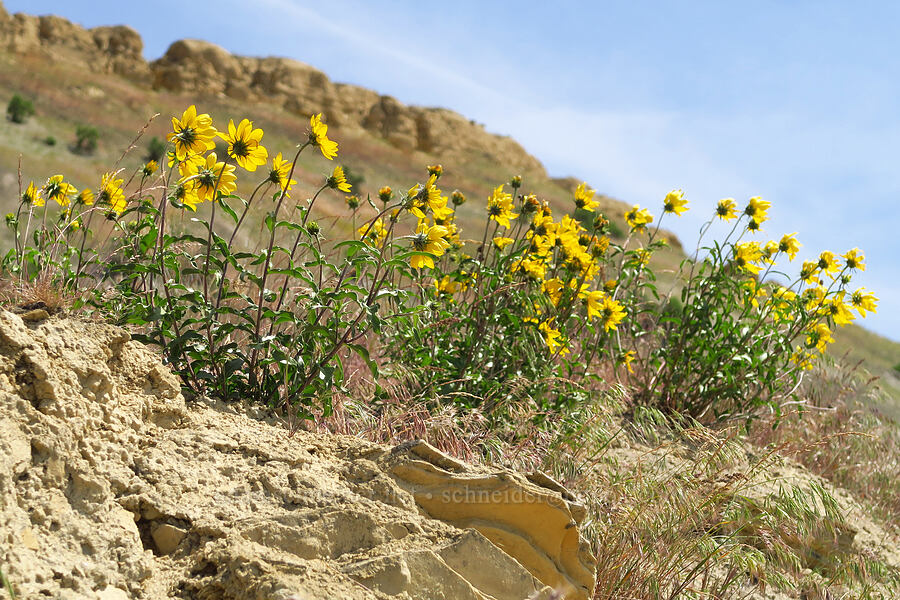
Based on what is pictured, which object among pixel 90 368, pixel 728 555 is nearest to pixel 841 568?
pixel 728 555

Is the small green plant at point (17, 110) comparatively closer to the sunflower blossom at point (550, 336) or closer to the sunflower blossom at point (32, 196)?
the sunflower blossom at point (32, 196)

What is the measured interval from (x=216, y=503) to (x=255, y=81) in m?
54.2

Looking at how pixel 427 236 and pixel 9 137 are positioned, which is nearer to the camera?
pixel 427 236

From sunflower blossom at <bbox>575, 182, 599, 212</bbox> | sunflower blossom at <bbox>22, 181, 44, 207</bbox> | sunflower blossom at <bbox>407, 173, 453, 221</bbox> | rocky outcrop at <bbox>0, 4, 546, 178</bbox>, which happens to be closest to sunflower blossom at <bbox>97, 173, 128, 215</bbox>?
sunflower blossom at <bbox>22, 181, 44, 207</bbox>

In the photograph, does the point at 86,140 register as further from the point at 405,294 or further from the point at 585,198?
the point at 405,294

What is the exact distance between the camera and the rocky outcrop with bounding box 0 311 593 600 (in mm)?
1609

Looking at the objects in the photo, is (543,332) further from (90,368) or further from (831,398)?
(831,398)

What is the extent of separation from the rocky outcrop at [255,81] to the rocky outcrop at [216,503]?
155ft

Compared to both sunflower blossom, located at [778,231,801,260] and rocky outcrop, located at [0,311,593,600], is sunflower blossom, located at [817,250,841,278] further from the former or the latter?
rocky outcrop, located at [0,311,593,600]

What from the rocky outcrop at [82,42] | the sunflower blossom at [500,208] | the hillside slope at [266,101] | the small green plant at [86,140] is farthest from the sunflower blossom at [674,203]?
the rocky outcrop at [82,42]

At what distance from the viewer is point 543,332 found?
3748 mm

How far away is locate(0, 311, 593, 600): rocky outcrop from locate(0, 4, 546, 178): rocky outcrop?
47280 millimetres

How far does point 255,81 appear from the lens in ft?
169

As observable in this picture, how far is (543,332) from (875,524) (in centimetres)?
274
